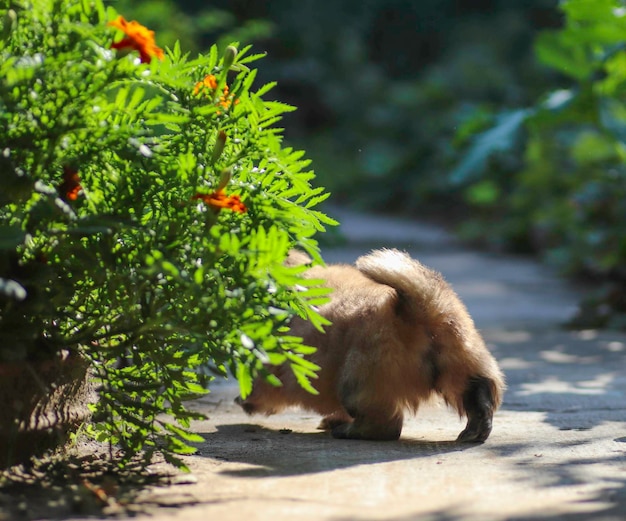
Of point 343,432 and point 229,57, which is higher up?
point 229,57

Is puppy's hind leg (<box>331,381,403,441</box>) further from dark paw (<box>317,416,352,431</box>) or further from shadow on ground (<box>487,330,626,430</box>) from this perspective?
shadow on ground (<box>487,330,626,430</box>)

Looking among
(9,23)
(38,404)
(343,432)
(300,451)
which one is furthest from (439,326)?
(9,23)

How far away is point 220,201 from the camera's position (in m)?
3.07

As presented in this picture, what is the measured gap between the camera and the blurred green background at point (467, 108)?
8469mm

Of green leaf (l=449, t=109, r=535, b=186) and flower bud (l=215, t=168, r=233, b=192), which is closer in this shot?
flower bud (l=215, t=168, r=233, b=192)

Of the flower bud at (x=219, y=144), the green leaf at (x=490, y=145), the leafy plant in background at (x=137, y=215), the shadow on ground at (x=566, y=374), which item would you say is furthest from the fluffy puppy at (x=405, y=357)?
the green leaf at (x=490, y=145)

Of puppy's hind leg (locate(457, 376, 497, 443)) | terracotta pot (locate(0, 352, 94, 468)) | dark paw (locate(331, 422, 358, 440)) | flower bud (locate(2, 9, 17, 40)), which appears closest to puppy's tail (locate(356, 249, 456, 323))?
puppy's hind leg (locate(457, 376, 497, 443))

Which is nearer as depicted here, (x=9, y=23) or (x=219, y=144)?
(x=9, y=23)

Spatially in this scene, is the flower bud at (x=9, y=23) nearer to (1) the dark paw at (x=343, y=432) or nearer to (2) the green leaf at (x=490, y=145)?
(1) the dark paw at (x=343, y=432)

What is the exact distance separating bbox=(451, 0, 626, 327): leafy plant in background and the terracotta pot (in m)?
5.23

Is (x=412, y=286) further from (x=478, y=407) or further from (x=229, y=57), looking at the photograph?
(x=229, y=57)

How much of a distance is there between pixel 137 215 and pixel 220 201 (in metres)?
0.35

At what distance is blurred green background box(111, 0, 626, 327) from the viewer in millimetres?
8469

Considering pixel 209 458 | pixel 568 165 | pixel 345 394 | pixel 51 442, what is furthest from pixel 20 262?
pixel 568 165
